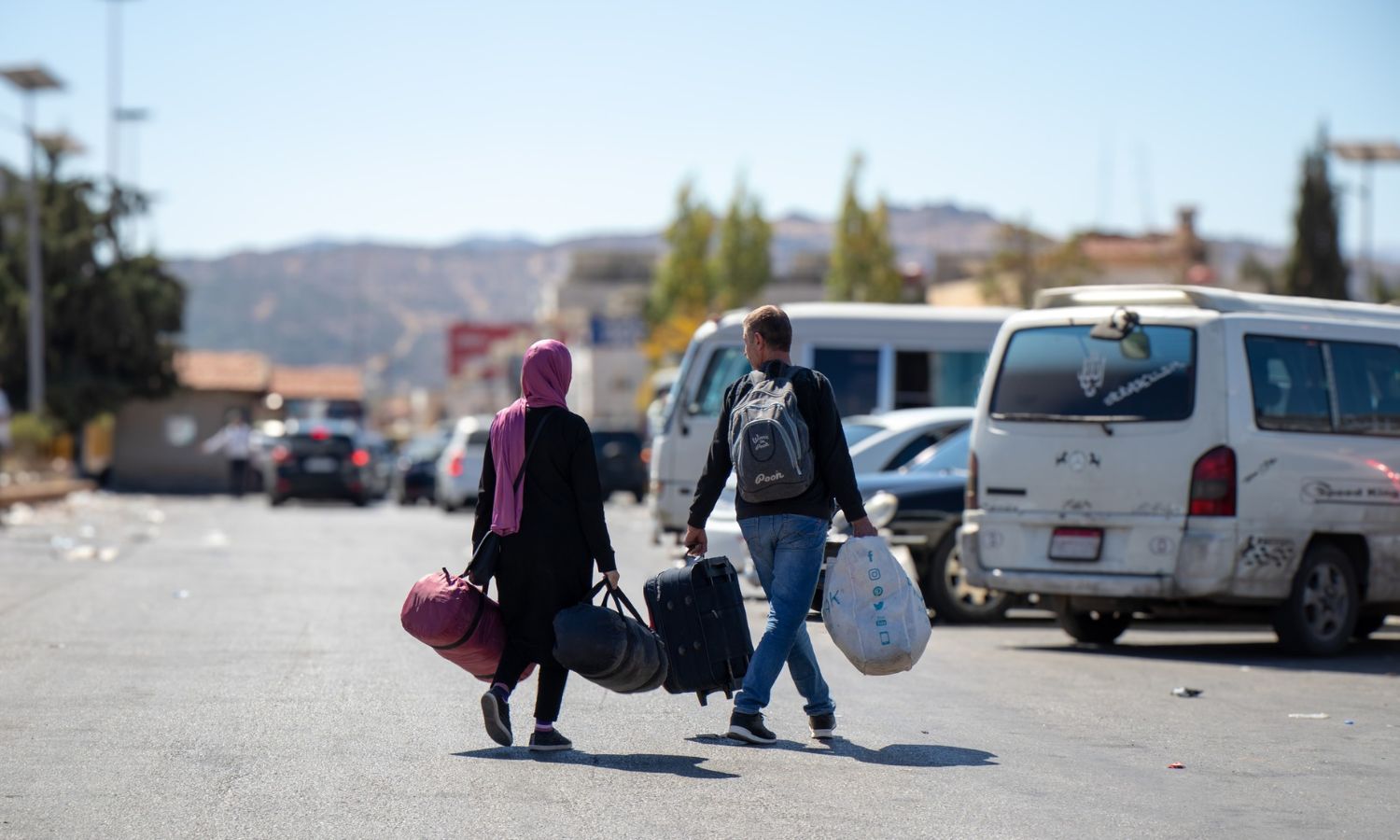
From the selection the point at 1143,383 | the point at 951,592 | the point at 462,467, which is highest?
the point at 1143,383

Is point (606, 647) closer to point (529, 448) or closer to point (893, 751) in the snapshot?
point (529, 448)

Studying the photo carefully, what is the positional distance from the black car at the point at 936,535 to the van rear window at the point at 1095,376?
1.94 meters

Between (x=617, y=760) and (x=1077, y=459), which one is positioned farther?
(x=1077, y=459)

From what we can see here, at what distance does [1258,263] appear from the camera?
323 feet

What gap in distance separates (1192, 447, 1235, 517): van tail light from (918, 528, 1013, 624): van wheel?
2.76 metres

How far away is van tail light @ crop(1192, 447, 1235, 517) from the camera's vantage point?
12.4m

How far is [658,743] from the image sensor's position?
8578 mm

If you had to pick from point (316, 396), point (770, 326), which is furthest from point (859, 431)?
point (316, 396)

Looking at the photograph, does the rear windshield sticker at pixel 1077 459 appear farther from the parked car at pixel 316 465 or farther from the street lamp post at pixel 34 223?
the street lamp post at pixel 34 223

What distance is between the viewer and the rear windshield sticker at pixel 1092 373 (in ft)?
41.9

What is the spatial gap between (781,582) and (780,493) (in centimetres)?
40

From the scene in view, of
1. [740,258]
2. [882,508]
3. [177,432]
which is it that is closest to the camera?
[882,508]

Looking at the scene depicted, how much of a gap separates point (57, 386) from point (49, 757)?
4632 cm

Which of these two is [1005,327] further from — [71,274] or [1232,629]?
[71,274]
